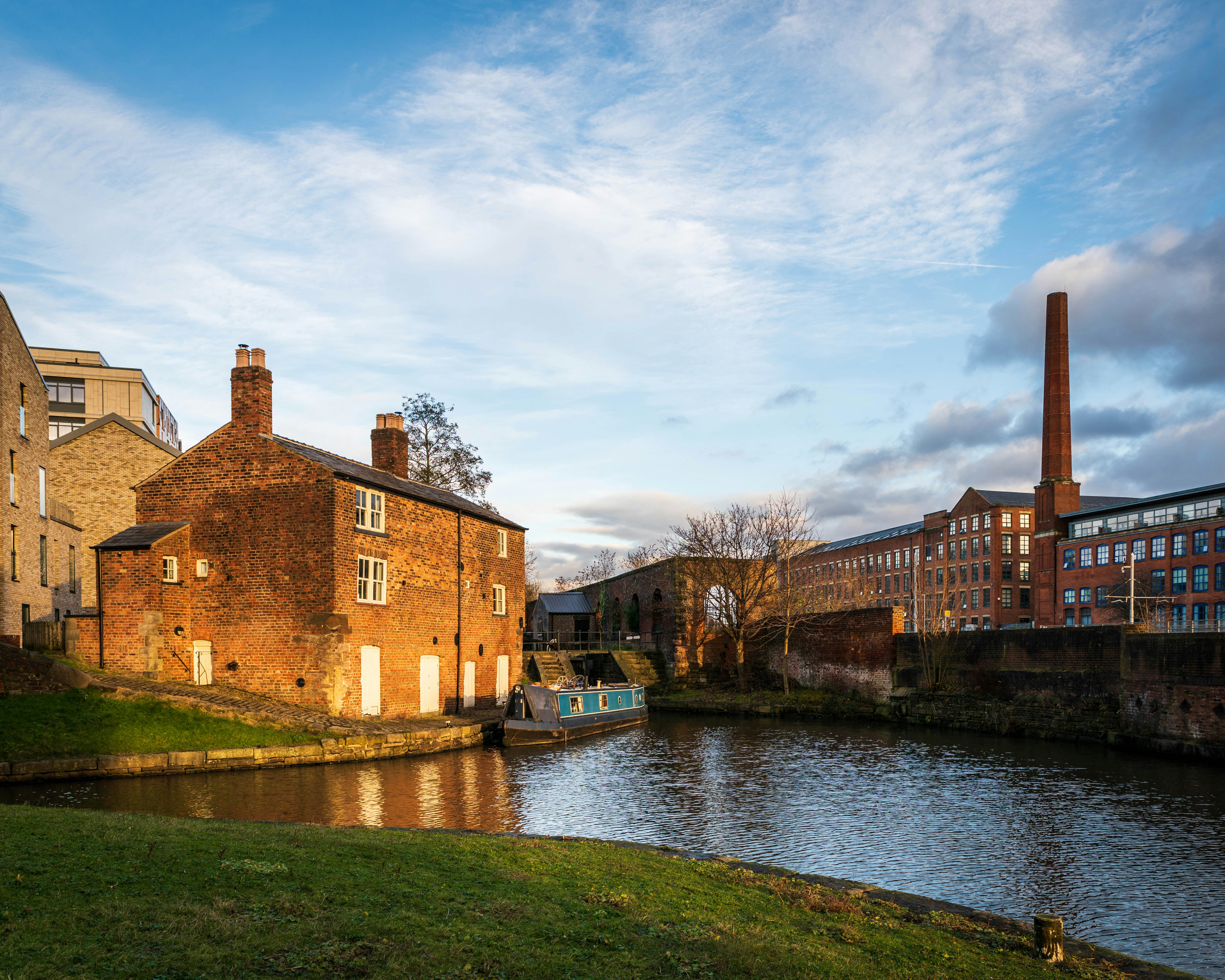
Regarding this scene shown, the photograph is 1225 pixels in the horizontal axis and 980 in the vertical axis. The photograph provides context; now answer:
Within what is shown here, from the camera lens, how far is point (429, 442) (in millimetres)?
44844

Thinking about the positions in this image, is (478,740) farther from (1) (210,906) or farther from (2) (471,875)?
(1) (210,906)

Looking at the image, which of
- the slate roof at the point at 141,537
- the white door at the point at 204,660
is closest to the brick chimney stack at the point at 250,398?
the slate roof at the point at 141,537

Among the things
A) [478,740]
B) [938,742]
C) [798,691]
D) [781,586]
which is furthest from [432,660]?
[781,586]

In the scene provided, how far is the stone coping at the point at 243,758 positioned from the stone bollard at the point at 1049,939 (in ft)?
51.5

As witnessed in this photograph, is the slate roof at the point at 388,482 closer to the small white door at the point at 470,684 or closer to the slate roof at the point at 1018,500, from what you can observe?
the small white door at the point at 470,684

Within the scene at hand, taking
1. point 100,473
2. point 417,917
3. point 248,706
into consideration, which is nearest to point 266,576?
point 248,706

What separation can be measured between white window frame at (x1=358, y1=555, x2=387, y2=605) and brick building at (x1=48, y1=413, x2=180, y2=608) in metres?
16.2

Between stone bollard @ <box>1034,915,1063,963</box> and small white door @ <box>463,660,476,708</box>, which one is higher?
stone bollard @ <box>1034,915,1063,963</box>

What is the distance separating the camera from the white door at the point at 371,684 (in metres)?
22.9

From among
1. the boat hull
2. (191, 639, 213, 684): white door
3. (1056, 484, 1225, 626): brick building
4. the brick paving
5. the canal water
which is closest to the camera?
the canal water

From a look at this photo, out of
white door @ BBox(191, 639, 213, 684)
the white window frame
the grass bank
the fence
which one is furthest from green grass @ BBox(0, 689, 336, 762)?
the grass bank

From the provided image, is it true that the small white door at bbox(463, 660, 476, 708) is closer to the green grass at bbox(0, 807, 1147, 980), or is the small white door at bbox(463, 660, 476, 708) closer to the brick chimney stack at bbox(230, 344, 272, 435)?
the brick chimney stack at bbox(230, 344, 272, 435)

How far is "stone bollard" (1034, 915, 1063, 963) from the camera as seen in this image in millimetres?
7059

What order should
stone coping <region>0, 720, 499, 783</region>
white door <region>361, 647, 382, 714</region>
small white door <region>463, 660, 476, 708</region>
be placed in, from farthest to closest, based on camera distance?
small white door <region>463, 660, 476, 708</region>, white door <region>361, 647, 382, 714</region>, stone coping <region>0, 720, 499, 783</region>
